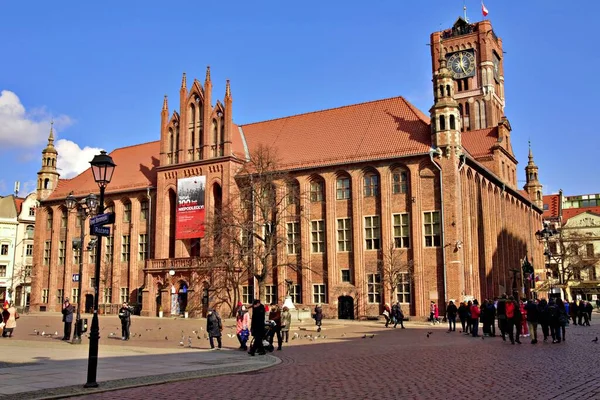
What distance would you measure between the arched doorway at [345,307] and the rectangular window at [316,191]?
8362 millimetres

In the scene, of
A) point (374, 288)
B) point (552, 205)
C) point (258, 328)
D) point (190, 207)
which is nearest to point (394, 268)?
point (374, 288)

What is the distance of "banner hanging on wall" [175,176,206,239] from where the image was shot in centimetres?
4988

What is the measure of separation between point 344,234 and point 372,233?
2.38 meters

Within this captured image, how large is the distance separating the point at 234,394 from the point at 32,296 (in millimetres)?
57604

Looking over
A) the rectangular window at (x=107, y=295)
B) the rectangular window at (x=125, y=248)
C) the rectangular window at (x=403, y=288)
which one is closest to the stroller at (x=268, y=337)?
the rectangular window at (x=403, y=288)

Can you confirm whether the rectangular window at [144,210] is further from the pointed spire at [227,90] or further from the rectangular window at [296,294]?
the rectangular window at [296,294]

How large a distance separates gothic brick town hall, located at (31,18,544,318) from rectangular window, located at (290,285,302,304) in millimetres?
113

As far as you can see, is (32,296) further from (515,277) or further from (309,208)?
(515,277)

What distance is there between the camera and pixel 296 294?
1836 inches

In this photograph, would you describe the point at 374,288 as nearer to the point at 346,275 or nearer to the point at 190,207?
the point at 346,275

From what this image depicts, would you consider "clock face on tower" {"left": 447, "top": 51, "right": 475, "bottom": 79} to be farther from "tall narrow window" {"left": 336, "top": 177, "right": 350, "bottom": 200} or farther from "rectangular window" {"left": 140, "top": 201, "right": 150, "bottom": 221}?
"rectangular window" {"left": 140, "top": 201, "right": 150, "bottom": 221}

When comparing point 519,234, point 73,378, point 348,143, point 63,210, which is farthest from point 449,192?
point 63,210

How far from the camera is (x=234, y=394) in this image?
10766 mm

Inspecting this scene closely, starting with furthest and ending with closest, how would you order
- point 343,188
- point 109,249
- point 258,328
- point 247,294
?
point 109,249
point 247,294
point 343,188
point 258,328
